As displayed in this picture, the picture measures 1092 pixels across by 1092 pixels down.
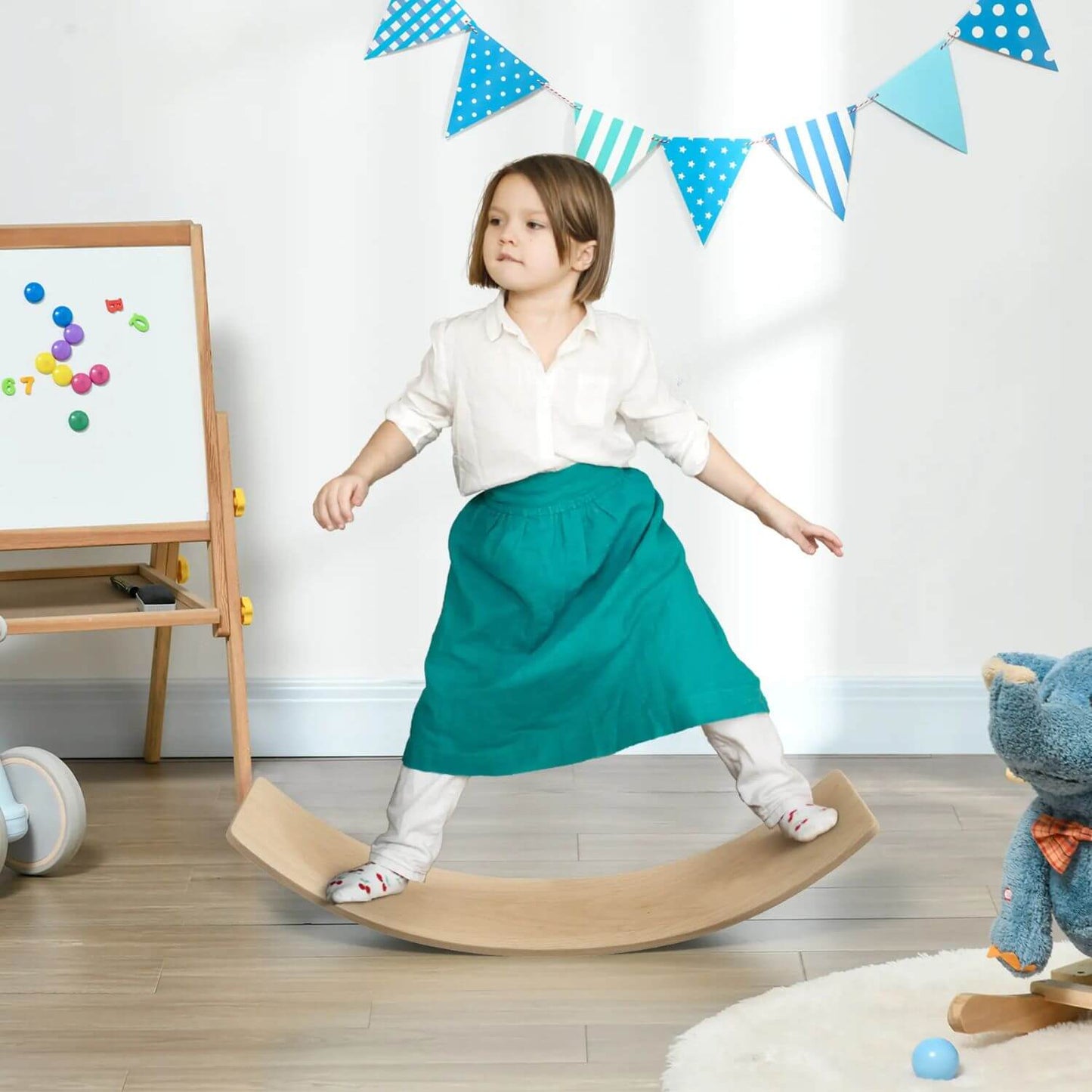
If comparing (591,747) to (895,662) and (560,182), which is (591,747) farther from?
(895,662)

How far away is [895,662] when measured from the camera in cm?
265

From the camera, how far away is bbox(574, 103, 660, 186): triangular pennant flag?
250 centimetres

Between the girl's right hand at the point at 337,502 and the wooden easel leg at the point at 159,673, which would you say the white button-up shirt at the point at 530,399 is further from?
the wooden easel leg at the point at 159,673

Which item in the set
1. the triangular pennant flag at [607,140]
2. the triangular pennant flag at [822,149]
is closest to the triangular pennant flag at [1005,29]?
the triangular pennant flag at [822,149]

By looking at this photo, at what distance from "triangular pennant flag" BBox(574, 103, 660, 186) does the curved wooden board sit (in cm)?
109

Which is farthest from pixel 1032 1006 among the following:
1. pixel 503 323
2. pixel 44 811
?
pixel 44 811

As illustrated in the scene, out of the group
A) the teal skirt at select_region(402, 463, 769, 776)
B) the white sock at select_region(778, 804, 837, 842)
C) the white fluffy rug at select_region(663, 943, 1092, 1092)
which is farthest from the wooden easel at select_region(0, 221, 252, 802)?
the white fluffy rug at select_region(663, 943, 1092, 1092)

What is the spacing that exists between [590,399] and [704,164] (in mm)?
859

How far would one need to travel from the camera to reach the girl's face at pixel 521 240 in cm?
175

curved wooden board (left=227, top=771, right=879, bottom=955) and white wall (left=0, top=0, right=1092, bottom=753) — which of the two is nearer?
curved wooden board (left=227, top=771, right=879, bottom=955)

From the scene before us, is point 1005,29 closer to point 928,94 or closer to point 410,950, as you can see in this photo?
point 928,94

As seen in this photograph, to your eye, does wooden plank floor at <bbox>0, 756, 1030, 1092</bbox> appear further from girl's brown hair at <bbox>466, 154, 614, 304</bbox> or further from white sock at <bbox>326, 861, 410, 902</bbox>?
girl's brown hair at <bbox>466, 154, 614, 304</bbox>

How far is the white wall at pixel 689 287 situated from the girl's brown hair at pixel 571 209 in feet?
2.39

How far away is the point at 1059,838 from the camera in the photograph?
148 centimetres
